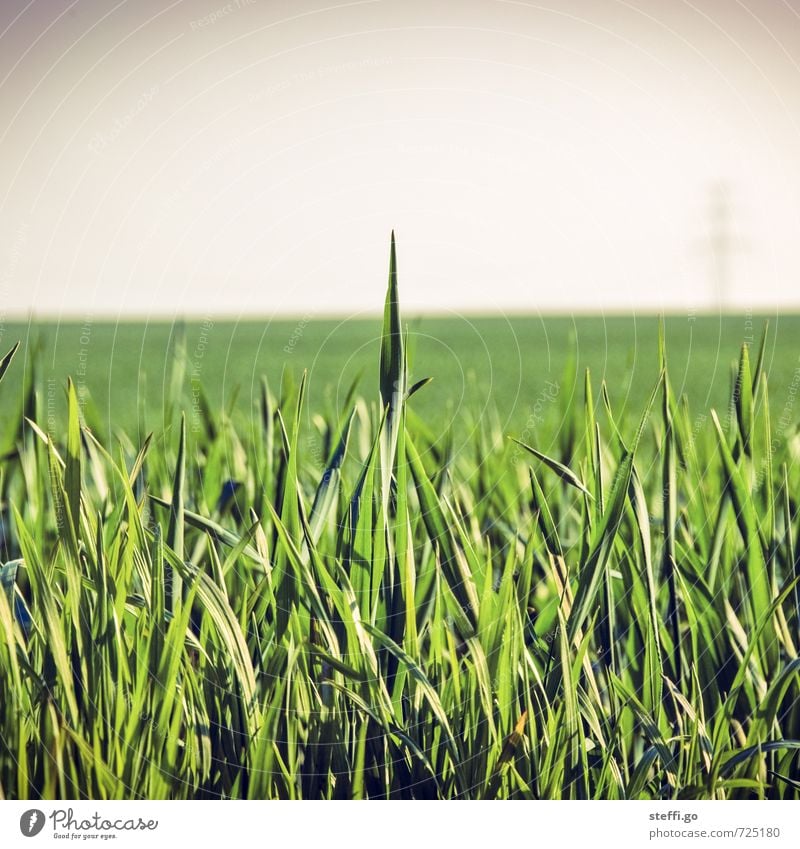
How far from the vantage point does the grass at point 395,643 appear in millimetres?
603

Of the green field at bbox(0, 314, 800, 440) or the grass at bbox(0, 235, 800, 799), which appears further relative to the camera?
the green field at bbox(0, 314, 800, 440)

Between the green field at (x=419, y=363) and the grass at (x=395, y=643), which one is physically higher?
the green field at (x=419, y=363)

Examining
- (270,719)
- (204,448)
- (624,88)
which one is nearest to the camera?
(270,719)

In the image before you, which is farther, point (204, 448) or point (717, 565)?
point (204, 448)

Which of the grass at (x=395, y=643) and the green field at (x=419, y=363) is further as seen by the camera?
the green field at (x=419, y=363)

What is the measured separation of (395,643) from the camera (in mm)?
602

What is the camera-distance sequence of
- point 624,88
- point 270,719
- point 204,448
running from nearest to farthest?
point 270,719
point 624,88
point 204,448

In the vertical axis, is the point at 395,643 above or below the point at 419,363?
below

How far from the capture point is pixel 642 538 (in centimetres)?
62

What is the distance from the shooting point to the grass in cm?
60

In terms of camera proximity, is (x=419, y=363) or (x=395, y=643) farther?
(x=419, y=363)
